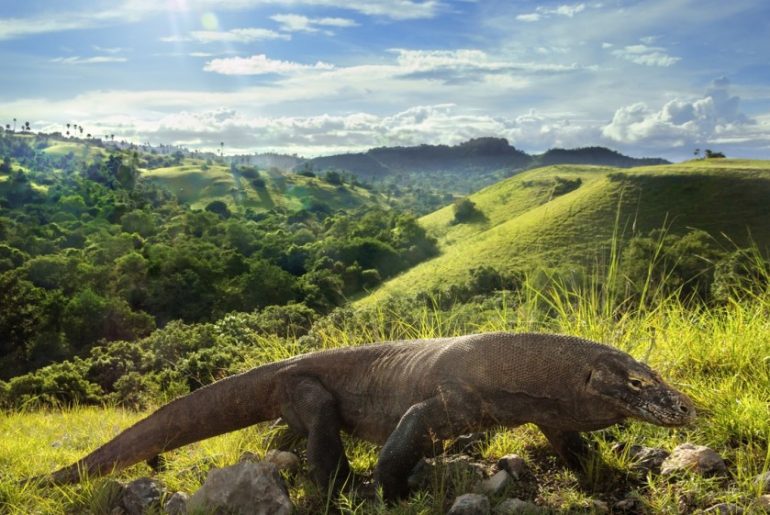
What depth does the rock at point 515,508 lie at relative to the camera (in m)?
3.52

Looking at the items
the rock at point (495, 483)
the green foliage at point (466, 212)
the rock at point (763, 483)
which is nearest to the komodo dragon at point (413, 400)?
the rock at point (495, 483)

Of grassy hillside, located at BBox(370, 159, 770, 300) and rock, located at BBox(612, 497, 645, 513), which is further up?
rock, located at BBox(612, 497, 645, 513)

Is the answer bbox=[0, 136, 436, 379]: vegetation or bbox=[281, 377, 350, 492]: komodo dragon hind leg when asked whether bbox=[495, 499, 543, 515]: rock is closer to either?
bbox=[281, 377, 350, 492]: komodo dragon hind leg

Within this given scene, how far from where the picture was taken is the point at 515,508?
140 inches

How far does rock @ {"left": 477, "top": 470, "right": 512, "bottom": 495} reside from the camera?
382 cm

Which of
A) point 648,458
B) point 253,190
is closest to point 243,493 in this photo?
point 648,458

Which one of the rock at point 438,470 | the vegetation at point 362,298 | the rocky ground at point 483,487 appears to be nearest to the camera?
the rocky ground at point 483,487

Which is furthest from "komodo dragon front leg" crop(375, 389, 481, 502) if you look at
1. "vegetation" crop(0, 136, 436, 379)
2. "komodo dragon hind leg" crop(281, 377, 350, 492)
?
"vegetation" crop(0, 136, 436, 379)

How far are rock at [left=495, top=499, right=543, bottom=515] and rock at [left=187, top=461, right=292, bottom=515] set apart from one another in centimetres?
121

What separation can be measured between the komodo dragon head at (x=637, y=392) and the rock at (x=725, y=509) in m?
0.44

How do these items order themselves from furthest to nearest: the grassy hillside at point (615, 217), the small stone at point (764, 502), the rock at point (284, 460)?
the grassy hillside at point (615, 217), the rock at point (284, 460), the small stone at point (764, 502)

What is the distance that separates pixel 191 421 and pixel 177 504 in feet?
3.03

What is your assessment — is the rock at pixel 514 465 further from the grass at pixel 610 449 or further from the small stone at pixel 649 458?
the small stone at pixel 649 458

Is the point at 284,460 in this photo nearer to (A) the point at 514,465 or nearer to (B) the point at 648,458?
(A) the point at 514,465
